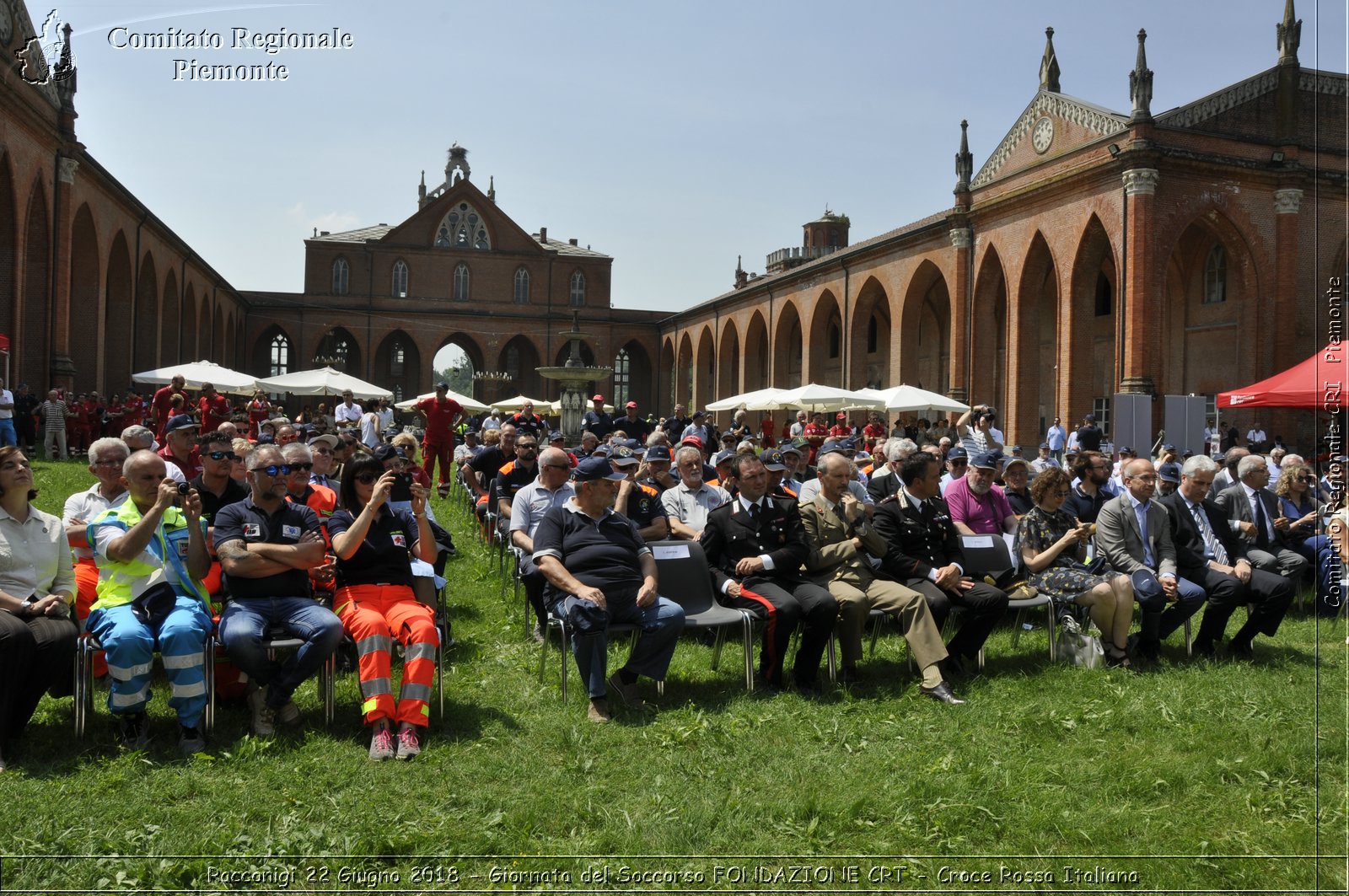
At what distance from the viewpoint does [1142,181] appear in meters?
22.4

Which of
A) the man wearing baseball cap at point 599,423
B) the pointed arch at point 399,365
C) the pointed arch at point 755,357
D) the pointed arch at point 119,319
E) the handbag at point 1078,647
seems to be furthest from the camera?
the pointed arch at point 399,365

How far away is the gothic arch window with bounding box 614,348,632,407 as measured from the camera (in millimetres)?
57844

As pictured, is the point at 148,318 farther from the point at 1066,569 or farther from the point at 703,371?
the point at 1066,569

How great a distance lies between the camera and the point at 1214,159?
22859 mm

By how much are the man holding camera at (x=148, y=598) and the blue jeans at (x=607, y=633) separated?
6.48 feet

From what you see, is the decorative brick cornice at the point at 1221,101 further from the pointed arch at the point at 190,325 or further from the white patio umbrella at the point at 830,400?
the pointed arch at the point at 190,325

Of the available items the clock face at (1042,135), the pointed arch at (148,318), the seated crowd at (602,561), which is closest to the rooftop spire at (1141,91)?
the clock face at (1042,135)

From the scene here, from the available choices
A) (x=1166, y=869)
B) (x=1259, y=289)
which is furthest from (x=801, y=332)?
(x=1166, y=869)

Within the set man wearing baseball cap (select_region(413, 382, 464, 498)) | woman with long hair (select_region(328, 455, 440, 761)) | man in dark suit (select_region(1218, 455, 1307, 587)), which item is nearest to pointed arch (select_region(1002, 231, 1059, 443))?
man wearing baseball cap (select_region(413, 382, 464, 498))

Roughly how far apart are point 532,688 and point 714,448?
15849mm

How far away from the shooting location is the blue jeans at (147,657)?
473 centimetres

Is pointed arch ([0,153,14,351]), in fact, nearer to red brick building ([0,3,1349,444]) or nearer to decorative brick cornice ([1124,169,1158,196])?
red brick building ([0,3,1349,444])

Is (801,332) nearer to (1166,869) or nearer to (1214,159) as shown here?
(1214,159)

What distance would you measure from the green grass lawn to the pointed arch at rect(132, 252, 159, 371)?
30957 millimetres
